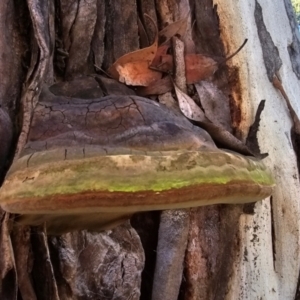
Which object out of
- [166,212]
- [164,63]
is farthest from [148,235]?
[164,63]

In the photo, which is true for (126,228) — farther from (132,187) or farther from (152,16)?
(152,16)

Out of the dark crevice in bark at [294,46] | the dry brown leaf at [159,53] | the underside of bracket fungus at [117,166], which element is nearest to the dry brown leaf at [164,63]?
the dry brown leaf at [159,53]

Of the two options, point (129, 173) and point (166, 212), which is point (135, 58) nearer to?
point (166, 212)

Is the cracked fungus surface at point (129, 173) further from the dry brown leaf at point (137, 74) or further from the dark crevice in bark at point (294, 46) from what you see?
the dark crevice in bark at point (294, 46)

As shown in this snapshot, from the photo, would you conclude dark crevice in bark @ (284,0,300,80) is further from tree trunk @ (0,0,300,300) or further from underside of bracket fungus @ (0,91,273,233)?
underside of bracket fungus @ (0,91,273,233)

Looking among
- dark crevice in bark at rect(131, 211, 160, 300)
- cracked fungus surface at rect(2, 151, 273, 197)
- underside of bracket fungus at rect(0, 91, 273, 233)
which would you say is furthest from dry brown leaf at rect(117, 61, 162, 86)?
cracked fungus surface at rect(2, 151, 273, 197)

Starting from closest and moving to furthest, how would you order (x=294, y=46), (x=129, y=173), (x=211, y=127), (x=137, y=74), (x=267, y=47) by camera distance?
(x=129, y=173), (x=211, y=127), (x=137, y=74), (x=267, y=47), (x=294, y=46)
